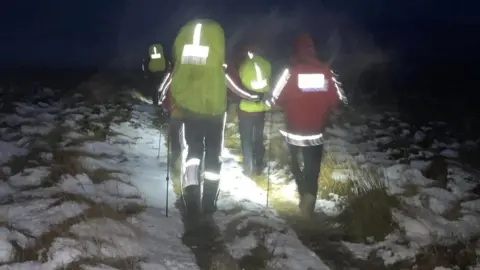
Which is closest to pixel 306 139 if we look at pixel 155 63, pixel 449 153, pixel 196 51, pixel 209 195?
pixel 209 195

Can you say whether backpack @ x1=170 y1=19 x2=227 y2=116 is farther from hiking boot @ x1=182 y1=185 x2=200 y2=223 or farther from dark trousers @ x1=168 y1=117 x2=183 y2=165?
dark trousers @ x1=168 y1=117 x2=183 y2=165

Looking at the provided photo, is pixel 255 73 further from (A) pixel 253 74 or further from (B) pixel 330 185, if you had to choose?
(B) pixel 330 185

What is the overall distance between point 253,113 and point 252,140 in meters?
0.45

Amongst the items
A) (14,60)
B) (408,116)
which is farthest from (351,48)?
(408,116)

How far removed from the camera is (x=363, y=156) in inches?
394

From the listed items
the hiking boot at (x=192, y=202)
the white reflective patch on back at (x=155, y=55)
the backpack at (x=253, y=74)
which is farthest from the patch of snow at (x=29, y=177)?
the white reflective patch on back at (x=155, y=55)

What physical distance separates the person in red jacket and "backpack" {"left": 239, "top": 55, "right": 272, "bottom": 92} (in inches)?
46.6

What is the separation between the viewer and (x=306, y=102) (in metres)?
6.58

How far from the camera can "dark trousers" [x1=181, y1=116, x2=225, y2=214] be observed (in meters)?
6.03

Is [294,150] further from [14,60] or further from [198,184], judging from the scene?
[14,60]

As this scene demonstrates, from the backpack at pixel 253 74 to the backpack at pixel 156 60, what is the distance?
337cm

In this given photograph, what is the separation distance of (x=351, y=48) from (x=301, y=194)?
32.9 meters

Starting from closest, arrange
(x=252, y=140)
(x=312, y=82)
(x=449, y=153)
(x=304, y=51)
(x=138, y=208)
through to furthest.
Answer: (x=138, y=208)
(x=304, y=51)
(x=312, y=82)
(x=252, y=140)
(x=449, y=153)

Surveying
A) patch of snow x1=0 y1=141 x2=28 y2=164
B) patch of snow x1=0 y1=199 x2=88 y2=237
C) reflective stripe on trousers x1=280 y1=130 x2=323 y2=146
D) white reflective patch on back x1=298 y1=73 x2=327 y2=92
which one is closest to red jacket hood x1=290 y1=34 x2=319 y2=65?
white reflective patch on back x1=298 y1=73 x2=327 y2=92
